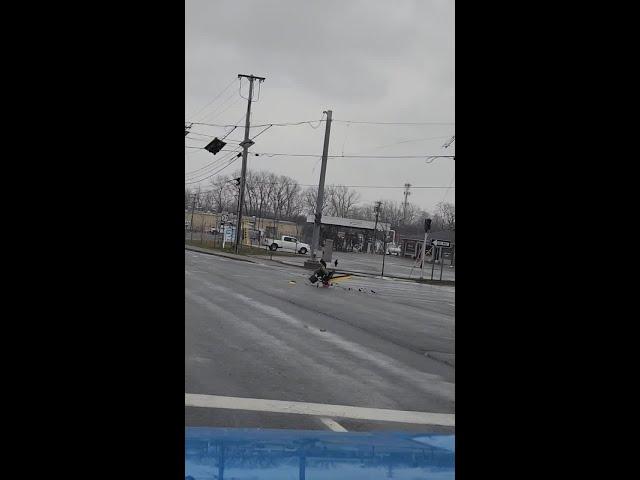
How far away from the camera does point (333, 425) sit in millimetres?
5277

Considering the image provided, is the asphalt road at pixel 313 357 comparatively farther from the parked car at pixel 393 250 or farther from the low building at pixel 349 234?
the parked car at pixel 393 250

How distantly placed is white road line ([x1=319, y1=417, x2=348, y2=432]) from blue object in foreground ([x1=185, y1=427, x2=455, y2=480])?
3.37 ft

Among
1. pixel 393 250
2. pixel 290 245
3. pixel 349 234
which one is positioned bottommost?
pixel 393 250

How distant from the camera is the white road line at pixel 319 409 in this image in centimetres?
568

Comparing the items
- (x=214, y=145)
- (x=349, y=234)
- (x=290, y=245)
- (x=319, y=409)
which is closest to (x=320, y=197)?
(x=214, y=145)

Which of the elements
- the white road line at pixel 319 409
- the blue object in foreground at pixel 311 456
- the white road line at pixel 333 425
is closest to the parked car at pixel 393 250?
the white road line at pixel 319 409

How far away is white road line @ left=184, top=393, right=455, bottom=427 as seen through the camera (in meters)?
5.68

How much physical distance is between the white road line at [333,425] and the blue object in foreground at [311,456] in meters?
1.03

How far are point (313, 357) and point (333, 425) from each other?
351 centimetres

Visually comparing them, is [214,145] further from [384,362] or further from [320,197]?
[384,362]

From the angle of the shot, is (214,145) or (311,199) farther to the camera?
(311,199)

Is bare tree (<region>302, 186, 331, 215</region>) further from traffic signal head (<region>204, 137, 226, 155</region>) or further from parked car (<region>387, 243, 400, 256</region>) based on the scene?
traffic signal head (<region>204, 137, 226, 155</region>)
